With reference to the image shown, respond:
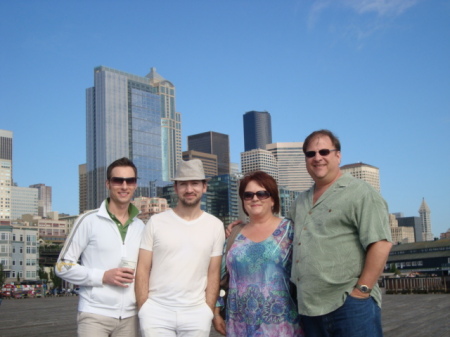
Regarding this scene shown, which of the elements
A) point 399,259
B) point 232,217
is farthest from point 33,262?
point 232,217

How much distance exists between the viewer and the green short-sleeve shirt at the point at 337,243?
3.89 meters

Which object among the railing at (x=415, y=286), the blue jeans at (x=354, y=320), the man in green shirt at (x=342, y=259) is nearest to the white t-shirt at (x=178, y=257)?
the man in green shirt at (x=342, y=259)

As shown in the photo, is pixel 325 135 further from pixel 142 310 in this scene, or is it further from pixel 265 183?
pixel 142 310

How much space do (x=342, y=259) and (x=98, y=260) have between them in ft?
6.49

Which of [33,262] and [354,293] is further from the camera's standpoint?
[33,262]

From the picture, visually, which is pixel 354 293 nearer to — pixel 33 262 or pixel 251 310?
pixel 251 310

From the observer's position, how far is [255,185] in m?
4.64

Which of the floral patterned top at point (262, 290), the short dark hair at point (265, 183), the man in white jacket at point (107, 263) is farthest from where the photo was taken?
the short dark hair at point (265, 183)

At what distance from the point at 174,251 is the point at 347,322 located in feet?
4.79

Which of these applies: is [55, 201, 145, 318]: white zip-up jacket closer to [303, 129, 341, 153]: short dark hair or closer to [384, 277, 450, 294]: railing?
[303, 129, 341, 153]: short dark hair

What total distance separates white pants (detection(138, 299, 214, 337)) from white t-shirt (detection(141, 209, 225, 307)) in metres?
0.06

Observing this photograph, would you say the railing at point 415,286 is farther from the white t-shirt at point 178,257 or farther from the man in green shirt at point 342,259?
the man in green shirt at point 342,259

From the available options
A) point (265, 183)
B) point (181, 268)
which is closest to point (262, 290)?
point (181, 268)

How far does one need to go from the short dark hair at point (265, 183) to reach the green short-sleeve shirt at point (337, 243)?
0.61 meters
